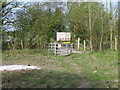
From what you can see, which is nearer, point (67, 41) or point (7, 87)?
point (7, 87)

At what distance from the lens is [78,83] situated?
5.16 m

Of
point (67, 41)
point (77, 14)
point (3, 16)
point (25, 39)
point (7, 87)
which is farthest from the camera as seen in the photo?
point (77, 14)

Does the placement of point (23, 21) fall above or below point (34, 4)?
below

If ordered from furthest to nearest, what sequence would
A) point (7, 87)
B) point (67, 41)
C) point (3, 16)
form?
point (67, 41) → point (3, 16) → point (7, 87)

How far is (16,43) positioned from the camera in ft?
56.7

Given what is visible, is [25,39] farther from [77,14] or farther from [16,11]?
[77,14]

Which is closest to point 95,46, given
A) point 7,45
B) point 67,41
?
point 67,41

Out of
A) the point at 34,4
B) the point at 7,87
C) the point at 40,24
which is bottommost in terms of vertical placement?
the point at 7,87

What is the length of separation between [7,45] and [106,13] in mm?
8700

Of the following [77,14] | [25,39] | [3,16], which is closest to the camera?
[3,16]

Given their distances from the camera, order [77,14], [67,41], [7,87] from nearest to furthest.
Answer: [7,87] → [67,41] → [77,14]

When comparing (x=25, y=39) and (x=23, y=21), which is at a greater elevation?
(x=23, y=21)

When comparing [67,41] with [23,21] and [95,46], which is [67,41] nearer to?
[95,46]

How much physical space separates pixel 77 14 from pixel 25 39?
24.3ft
